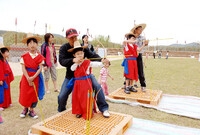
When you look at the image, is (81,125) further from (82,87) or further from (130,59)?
(130,59)

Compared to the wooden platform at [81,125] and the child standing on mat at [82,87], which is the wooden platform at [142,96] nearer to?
the wooden platform at [81,125]

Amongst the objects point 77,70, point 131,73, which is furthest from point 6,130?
point 131,73

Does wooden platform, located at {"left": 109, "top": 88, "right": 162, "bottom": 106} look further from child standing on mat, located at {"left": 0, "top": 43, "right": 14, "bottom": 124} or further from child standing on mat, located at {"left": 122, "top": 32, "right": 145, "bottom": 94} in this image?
child standing on mat, located at {"left": 0, "top": 43, "right": 14, "bottom": 124}

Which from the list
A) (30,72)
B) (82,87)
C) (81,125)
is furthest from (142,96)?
(30,72)

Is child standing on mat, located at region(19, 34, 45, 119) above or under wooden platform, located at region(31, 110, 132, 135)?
above

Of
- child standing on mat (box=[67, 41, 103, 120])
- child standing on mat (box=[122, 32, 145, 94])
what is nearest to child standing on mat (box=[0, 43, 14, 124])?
child standing on mat (box=[67, 41, 103, 120])

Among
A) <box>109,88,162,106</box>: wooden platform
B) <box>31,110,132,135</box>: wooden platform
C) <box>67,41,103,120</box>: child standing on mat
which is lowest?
<box>31,110,132,135</box>: wooden platform

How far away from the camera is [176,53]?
161 feet

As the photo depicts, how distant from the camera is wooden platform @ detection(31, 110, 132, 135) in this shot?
10.4ft

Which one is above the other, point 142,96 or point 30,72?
point 30,72

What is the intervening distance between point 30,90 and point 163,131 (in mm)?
2665

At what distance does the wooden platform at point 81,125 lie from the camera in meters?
3.16

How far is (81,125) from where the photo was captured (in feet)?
11.3

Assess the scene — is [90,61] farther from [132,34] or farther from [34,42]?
[132,34]
